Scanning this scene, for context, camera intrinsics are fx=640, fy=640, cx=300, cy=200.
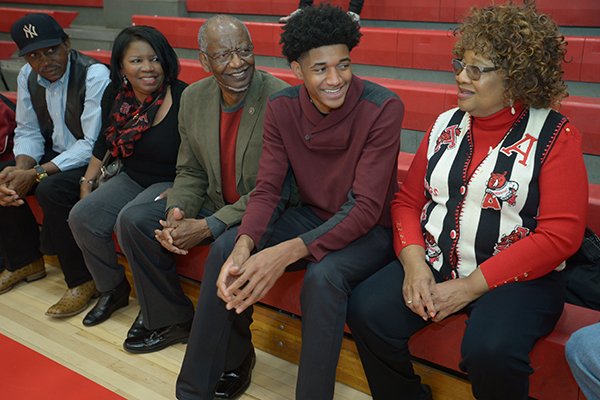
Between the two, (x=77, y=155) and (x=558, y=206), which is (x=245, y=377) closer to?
(x=558, y=206)

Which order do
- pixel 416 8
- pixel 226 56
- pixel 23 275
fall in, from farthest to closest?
pixel 416 8
pixel 23 275
pixel 226 56

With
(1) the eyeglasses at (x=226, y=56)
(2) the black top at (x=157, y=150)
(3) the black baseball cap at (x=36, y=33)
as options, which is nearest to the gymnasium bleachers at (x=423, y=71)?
(2) the black top at (x=157, y=150)

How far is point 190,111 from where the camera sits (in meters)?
2.24

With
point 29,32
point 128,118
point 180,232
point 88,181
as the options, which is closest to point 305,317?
point 180,232

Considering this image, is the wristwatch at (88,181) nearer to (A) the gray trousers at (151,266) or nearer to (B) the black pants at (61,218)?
(B) the black pants at (61,218)

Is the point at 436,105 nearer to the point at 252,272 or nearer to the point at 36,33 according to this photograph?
the point at 252,272

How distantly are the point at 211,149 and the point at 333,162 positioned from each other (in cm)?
51

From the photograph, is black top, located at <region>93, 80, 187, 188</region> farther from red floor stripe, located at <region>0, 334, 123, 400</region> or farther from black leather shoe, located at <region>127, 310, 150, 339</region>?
red floor stripe, located at <region>0, 334, 123, 400</region>

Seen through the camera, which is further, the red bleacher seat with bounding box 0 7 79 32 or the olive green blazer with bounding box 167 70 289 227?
the red bleacher seat with bounding box 0 7 79 32

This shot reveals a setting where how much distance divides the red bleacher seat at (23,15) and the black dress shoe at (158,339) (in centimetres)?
404

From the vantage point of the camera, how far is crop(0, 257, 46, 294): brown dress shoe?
2.82 m

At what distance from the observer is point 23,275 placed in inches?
113

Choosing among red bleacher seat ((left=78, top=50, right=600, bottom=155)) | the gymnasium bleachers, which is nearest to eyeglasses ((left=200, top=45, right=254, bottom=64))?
the gymnasium bleachers

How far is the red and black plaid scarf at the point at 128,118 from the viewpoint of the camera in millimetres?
2424
